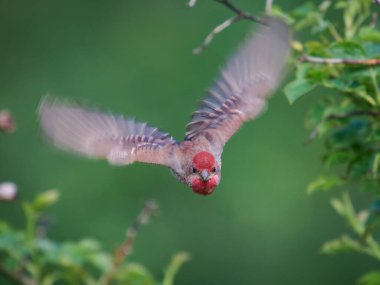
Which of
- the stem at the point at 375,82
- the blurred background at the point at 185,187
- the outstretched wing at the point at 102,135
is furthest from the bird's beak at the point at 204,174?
the blurred background at the point at 185,187

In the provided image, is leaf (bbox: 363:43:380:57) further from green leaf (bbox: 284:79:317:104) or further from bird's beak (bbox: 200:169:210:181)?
bird's beak (bbox: 200:169:210:181)

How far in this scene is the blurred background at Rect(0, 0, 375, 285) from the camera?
780 cm

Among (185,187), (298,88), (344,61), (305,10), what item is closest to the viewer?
(344,61)

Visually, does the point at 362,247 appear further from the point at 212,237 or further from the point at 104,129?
the point at 212,237

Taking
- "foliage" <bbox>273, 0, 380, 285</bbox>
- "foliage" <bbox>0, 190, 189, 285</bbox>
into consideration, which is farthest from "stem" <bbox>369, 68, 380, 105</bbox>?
"foliage" <bbox>0, 190, 189, 285</bbox>

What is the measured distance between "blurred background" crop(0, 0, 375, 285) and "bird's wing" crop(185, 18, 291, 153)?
388cm

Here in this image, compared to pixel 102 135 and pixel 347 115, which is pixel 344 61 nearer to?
pixel 347 115

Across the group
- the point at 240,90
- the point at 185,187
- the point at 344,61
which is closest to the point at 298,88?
the point at 344,61

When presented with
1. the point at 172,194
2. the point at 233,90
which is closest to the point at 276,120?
the point at 172,194

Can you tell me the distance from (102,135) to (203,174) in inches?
17.8

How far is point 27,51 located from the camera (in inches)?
354

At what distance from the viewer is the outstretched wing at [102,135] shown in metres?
3.27

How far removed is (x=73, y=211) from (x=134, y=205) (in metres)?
0.47

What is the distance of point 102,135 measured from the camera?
3463 mm
